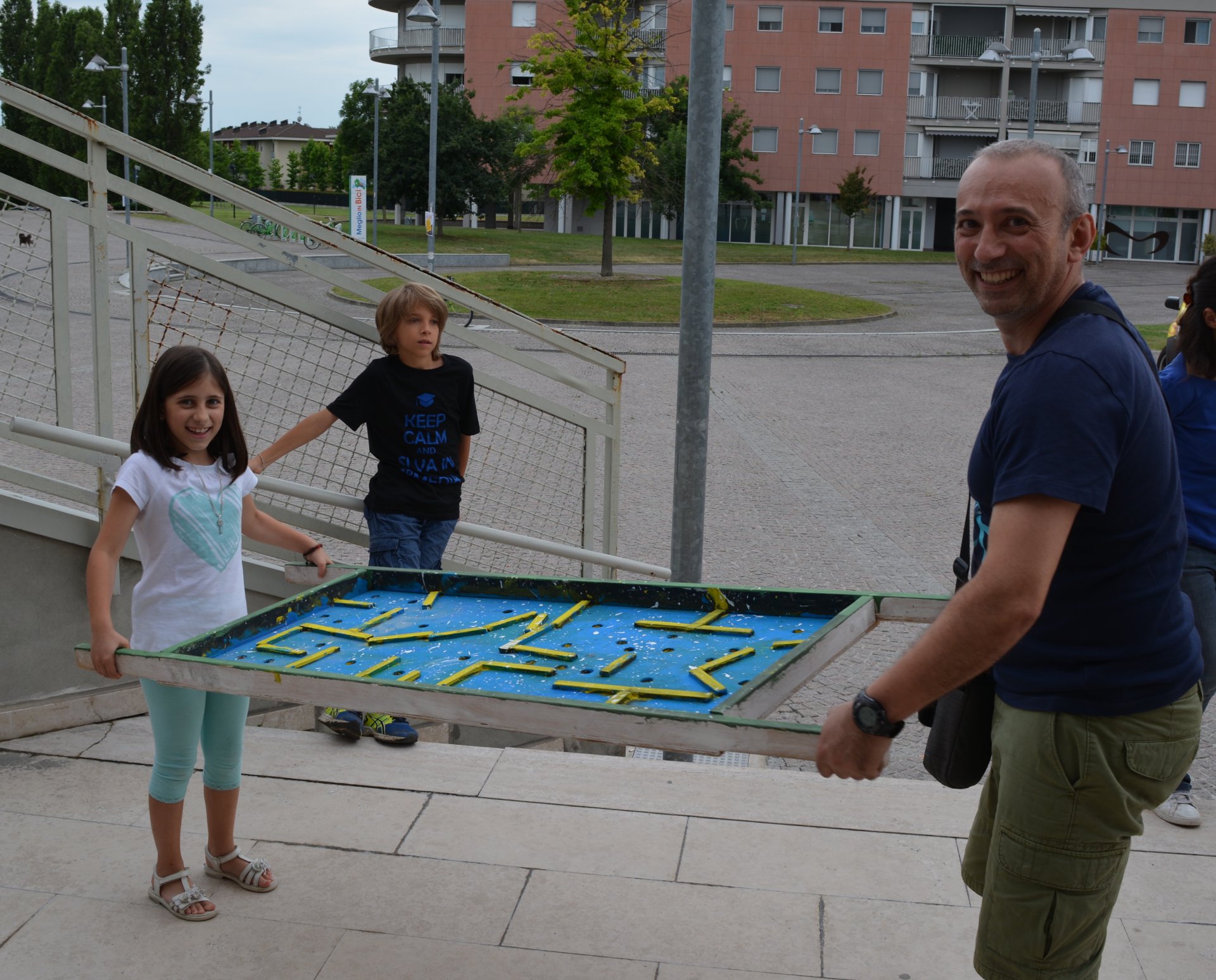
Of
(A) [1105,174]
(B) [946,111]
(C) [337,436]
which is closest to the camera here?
(C) [337,436]

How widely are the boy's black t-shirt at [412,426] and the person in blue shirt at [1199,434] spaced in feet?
8.33

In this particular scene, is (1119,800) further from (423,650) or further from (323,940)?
(323,940)

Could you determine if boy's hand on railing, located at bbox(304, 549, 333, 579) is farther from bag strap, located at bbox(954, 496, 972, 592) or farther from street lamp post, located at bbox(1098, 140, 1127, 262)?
street lamp post, located at bbox(1098, 140, 1127, 262)

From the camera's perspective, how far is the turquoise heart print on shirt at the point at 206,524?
135 inches

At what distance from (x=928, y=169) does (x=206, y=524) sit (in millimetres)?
62416

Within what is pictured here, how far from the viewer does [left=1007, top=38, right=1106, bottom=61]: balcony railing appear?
5931 centimetres

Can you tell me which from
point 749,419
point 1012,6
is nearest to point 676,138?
point 1012,6

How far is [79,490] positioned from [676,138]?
165 ft

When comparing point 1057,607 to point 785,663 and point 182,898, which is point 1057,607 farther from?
point 182,898

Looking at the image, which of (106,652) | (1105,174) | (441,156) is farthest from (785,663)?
(1105,174)

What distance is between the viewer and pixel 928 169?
61.4 meters

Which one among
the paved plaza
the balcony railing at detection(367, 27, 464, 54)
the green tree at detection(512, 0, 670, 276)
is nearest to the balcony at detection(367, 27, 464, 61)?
the balcony railing at detection(367, 27, 464, 54)

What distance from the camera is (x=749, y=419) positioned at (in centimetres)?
1437

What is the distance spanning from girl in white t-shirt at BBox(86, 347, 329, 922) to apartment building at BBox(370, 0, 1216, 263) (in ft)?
193
